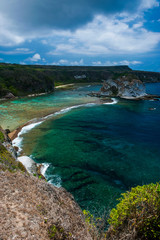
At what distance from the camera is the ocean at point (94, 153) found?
942 inches

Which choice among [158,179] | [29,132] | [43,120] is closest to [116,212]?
[158,179]

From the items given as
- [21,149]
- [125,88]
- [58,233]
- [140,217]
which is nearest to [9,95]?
[21,149]

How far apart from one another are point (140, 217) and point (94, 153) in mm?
22077

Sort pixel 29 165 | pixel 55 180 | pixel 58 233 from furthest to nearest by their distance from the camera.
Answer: pixel 29 165 → pixel 55 180 → pixel 58 233

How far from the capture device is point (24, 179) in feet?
47.9

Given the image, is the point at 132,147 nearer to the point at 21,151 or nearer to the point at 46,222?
the point at 21,151

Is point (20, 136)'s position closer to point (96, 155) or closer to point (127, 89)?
point (96, 155)

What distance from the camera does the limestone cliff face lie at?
111 m

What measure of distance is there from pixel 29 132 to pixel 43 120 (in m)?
11.5

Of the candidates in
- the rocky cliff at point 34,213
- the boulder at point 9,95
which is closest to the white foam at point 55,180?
the rocky cliff at point 34,213

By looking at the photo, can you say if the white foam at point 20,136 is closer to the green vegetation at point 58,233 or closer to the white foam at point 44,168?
the white foam at point 44,168

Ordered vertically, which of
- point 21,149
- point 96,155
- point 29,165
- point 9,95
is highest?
point 9,95

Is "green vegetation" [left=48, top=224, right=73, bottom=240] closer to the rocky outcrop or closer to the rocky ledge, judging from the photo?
the rocky outcrop

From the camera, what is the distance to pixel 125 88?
372 feet
